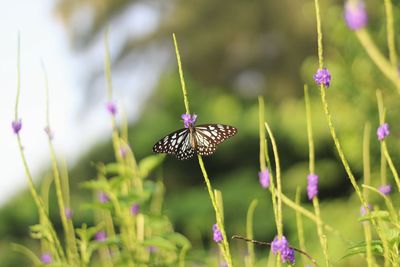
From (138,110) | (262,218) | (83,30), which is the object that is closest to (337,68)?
(262,218)

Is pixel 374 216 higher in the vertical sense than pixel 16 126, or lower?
lower

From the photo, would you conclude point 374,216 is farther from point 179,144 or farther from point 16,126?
point 16,126

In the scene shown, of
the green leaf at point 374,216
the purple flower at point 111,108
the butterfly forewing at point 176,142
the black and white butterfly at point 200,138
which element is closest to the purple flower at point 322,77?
the green leaf at point 374,216

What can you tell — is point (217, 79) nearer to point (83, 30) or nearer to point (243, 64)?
point (243, 64)

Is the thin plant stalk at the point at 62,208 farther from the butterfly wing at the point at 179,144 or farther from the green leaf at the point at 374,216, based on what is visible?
the green leaf at the point at 374,216

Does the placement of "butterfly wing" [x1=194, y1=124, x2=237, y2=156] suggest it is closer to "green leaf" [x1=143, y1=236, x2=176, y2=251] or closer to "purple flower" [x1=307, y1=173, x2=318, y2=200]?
"purple flower" [x1=307, y1=173, x2=318, y2=200]

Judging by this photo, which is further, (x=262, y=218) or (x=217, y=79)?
(x=217, y=79)

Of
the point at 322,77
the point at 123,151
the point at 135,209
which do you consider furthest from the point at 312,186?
the point at 123,151
